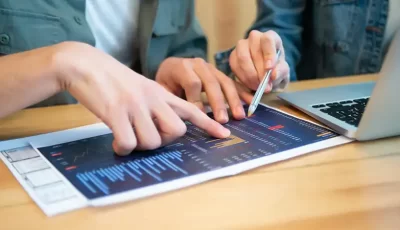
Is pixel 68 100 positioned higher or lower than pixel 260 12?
lower

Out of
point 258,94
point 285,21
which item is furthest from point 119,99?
point 285,21

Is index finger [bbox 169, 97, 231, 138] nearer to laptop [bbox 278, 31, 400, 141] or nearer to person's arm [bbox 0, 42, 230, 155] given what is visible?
person's arm [bbox 0, 42, 230, 155]

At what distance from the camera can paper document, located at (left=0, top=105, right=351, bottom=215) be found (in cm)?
44

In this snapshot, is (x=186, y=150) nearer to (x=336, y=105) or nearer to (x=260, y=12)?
(x=336, y=105)

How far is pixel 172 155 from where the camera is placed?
53 centimetres

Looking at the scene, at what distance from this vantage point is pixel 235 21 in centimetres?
161

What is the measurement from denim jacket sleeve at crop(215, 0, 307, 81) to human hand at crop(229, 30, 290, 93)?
29 cm

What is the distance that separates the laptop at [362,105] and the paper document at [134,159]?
1.0 inches

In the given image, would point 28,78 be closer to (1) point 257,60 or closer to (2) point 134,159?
(2) point 134,159

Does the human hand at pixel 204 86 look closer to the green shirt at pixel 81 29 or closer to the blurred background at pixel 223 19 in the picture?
the green shirt at pixel 81 29

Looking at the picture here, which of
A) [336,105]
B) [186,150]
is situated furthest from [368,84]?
[186,150]

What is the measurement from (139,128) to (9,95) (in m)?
0.16

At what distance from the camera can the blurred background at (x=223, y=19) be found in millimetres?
1567

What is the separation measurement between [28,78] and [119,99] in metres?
0.11
